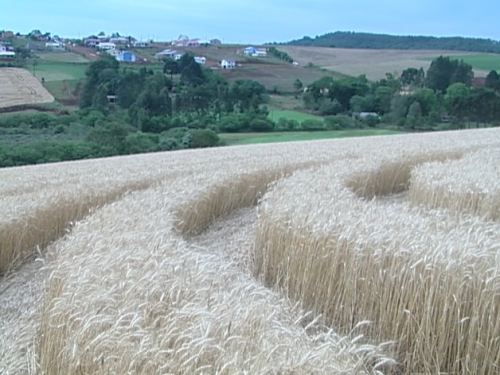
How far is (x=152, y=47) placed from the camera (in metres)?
49.8

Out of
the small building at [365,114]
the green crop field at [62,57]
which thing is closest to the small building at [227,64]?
the green crop field at [62,57]

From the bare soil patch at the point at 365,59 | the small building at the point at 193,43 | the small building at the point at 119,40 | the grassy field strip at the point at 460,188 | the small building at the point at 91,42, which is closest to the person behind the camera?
the grassy field strip at the point at 460,188

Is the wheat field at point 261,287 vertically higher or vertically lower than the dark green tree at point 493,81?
higher

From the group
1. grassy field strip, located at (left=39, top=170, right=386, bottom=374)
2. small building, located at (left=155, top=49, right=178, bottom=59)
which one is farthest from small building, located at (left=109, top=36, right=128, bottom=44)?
grassy field strip, located at (left=39, top=170, right=386, bottom=374)

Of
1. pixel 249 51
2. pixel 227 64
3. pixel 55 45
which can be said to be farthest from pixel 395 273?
pixel 249 51

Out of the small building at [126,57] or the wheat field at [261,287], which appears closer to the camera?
the wheat field at [261,287]

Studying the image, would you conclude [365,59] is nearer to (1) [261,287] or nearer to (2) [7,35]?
(2) [7,35]

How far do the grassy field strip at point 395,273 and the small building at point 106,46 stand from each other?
42780mm

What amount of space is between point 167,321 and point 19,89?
100 ft

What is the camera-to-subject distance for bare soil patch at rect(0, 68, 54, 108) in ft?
95.3

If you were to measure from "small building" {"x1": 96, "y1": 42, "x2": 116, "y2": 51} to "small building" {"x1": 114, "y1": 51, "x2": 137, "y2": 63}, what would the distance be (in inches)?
57.7

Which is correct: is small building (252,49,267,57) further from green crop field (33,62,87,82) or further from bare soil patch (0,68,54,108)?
bare soil patch (0,68,54,108)

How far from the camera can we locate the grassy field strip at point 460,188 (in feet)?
20.5

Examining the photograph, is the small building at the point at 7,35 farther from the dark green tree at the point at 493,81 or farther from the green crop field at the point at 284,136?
the dark green tree at the point at 493,81
